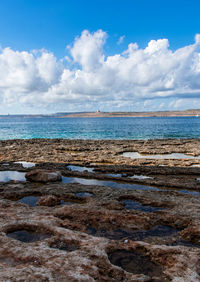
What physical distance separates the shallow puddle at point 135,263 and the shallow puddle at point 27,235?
2566mm

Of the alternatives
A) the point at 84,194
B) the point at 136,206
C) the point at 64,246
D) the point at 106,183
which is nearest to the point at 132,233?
the point at 64,246

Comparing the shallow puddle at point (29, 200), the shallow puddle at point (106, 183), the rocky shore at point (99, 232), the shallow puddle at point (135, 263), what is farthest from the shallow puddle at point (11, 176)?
the shallow puddle at point (135, 263)

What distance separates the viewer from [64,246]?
20.9 ft

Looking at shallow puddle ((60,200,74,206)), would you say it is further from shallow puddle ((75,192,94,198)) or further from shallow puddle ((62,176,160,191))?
shallow puddle ((62,176,160,191))

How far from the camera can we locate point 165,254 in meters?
6.03

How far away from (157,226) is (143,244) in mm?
2079

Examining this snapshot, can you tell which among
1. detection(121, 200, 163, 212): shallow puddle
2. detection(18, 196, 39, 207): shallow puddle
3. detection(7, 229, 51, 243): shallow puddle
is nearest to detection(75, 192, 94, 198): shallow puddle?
detection(121, 200, 163, 212): shallow puddle

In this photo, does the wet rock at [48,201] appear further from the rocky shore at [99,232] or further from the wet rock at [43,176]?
the wet rock at [43,176]

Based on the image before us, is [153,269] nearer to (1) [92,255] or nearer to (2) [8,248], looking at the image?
(1) [92,255]

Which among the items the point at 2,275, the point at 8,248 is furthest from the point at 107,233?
the point at 2,275

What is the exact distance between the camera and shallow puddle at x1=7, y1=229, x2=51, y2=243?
6.94 meters

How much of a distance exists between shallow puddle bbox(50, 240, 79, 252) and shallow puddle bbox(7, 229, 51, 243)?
0.74 meters

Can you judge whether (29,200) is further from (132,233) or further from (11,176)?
(11,176)

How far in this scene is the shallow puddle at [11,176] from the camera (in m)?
16.5
